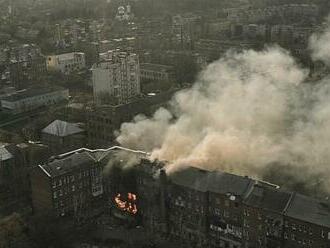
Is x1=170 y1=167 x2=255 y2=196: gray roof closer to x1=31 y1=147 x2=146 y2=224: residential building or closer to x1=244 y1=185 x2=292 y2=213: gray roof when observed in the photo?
x1=244 y1=185 x2=292 y2=213: gray roof

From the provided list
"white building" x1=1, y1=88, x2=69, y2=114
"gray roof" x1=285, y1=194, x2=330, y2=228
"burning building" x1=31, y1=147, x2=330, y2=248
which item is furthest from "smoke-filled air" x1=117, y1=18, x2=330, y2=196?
"white building" x1=1, y1=88, x2=69, y2=114

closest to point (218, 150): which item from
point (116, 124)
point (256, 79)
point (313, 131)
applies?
point (313, 131)

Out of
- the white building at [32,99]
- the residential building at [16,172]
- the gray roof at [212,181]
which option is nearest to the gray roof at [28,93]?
the white building at [32,99]

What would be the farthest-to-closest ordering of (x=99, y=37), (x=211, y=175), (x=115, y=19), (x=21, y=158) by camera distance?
(x=115, y=19) → (x=99, y=37) → (x=21, y=158) → (x=211, y=175)

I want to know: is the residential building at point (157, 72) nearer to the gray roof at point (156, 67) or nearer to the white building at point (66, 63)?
the gray roof at point (156, 67)

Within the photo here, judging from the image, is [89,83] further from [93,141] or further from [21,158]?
[21,158]
